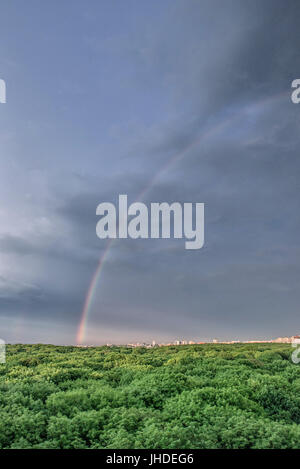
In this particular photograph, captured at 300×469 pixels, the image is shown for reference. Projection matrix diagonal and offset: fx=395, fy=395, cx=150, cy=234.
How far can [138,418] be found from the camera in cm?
1102

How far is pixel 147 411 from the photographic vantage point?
1154 centimetres

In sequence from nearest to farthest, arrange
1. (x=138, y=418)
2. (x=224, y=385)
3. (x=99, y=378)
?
1. (x=138, y=418)
2. (x=224, y=385)
3. (x=99, y=378)

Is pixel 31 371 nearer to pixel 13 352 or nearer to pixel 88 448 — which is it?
pixel 88 448

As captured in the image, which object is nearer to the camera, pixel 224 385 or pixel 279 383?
pixel 224 385

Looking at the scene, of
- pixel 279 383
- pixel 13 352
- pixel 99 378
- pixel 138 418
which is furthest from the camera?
pixel 13 352

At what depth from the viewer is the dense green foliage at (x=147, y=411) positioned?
9578mm

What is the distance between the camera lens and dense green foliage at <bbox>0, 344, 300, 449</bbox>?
31.4 feet

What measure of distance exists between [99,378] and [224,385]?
5.41 metres
